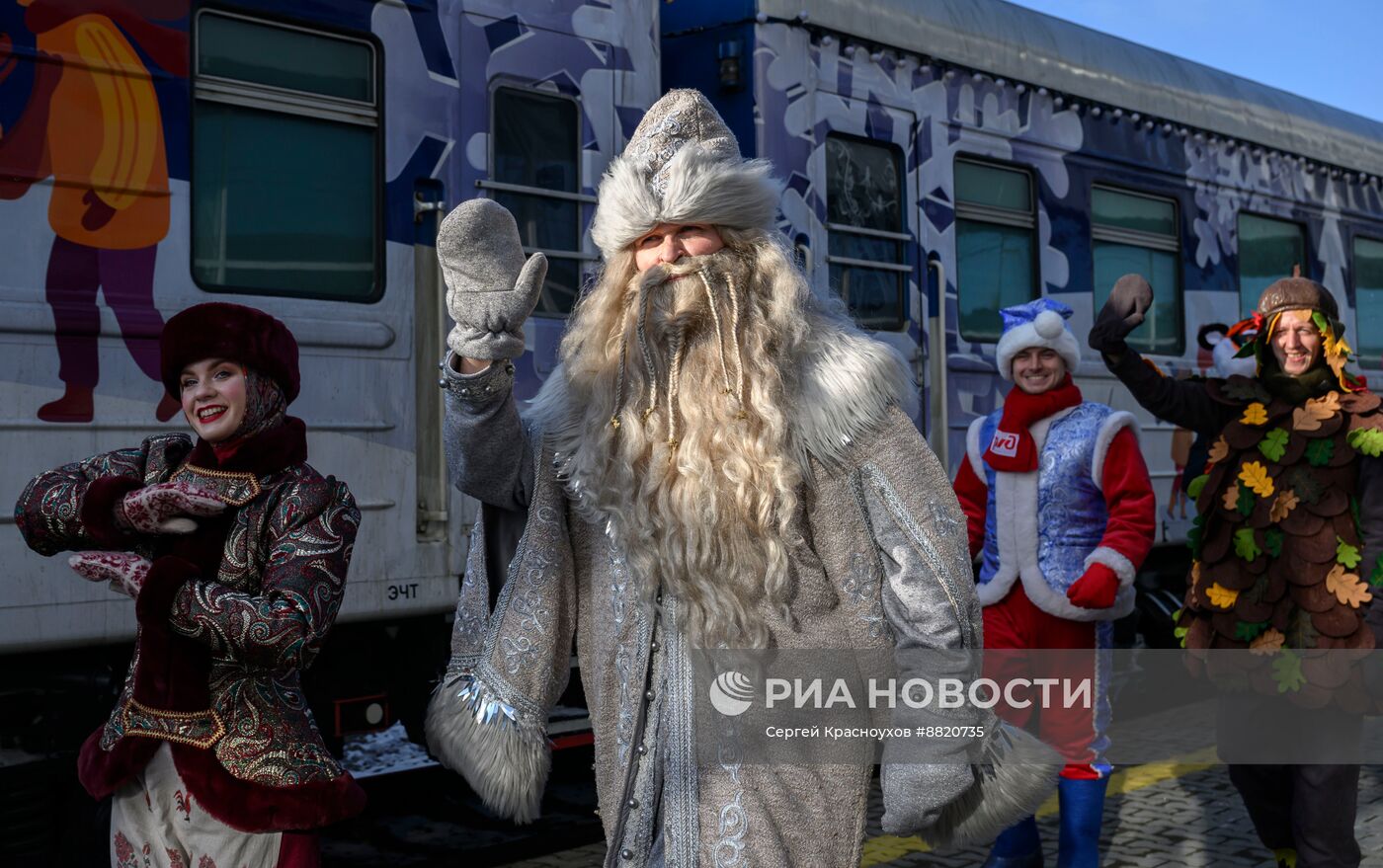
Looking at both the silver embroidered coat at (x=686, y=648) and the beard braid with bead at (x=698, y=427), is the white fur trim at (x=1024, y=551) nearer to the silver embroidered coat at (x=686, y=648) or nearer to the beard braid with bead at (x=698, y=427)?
the silver embroidered coat at (x=686, y=648)

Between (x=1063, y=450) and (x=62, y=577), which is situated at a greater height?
(x=1063, y=450)

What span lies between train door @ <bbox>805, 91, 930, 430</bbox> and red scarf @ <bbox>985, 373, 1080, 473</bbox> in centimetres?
140

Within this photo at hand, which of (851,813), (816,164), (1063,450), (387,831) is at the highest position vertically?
(816,164)

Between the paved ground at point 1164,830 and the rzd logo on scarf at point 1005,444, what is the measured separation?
135cm

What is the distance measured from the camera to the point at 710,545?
2.42 m

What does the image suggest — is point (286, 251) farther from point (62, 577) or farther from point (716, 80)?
point (716, 80)

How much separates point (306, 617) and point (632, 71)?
3223mm

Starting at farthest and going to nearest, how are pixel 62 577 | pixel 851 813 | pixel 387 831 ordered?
pixel 387 831
pixel 62 577
pixel 851 813

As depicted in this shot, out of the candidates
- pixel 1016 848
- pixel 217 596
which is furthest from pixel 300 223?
pixel 1016 848

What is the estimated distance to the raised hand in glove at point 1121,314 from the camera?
453 centimetres

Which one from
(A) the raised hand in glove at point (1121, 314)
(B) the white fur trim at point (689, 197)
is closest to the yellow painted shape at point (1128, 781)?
(A) the raised hand in glove at point (1121, 314)

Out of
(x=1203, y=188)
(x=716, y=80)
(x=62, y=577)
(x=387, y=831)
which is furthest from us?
(x=1203, y=188)

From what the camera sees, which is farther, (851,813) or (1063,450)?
(1063,450)

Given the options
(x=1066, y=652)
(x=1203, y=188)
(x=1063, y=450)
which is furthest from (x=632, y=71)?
(x=1203, y=188)
